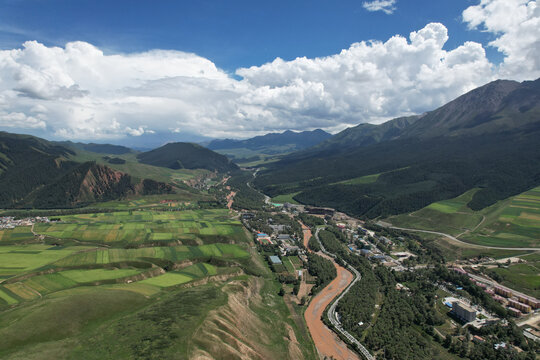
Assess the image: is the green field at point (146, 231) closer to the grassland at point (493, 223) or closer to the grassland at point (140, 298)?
the grassland at point (140, 298)

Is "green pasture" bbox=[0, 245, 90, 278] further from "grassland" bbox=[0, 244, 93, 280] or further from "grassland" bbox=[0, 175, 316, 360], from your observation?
"grassland" bbox=[0, 175, 316, 360]

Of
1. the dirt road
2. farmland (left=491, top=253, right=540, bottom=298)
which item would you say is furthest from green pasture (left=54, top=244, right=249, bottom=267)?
farmland (left=491, top=253, right=540, bottom=298)

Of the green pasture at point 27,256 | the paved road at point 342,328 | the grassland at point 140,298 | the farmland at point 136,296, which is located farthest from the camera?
the green pasture at point 27,256

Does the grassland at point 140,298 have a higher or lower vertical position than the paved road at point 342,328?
higher

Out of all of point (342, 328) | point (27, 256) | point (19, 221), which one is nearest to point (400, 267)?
point (342, 328)

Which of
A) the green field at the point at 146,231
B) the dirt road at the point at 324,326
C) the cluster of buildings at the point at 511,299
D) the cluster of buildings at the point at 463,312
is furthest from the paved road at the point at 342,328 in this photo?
the green field at the point at 146,231

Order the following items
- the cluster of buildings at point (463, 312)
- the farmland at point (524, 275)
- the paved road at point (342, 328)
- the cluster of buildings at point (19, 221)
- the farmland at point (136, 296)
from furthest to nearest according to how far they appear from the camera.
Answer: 1. the cluster of buildings at point (19, 221)
2. the farmland at point (524, 275)
3. the cluster of buildings at point (463, 312)
4. the paved road at point (342, 328)
5. the farmland at point (136, 296)
